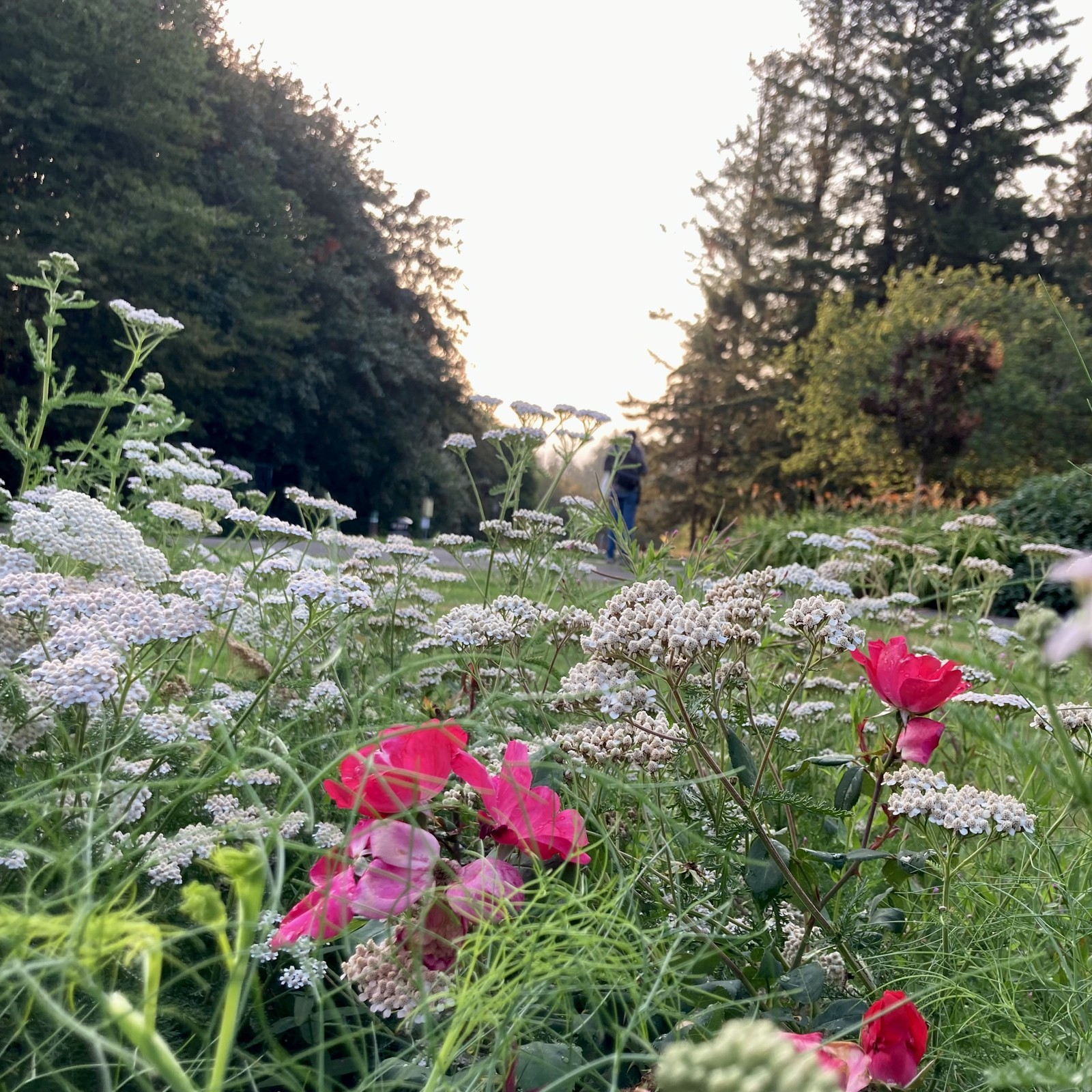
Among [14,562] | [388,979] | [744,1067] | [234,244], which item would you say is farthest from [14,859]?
[234,244]

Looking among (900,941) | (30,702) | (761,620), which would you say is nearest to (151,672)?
(30,702)

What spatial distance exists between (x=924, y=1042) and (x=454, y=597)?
4.13 metres

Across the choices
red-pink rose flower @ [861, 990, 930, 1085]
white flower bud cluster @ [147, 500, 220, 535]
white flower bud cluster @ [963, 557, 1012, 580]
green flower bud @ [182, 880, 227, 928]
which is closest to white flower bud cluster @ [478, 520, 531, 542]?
white flower bud cluster @ [147, 500, 220, 535]

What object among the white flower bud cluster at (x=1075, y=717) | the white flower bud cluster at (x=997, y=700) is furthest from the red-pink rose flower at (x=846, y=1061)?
the white flower bud cluster at (x=997, y=700)

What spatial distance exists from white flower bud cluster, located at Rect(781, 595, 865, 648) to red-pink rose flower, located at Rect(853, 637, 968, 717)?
0.14ft

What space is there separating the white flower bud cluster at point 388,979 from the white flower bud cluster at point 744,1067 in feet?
1.16

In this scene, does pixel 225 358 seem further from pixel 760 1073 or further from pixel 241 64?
pixel 760 1073

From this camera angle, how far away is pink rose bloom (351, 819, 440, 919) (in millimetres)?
709

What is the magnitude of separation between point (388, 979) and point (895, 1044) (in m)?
0.40

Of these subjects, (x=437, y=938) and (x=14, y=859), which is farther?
(x=14, y=859)

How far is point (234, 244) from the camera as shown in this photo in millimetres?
18984

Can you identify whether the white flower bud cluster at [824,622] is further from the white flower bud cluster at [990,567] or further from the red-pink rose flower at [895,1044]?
the white flower bud cluster at [990,567]

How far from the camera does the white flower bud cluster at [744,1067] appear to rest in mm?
349

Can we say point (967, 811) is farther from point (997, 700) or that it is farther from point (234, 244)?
point (234, 244)
